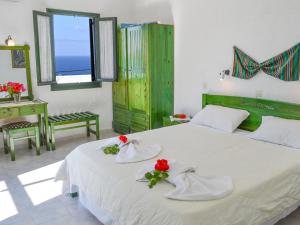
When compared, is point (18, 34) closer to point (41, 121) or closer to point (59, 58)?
point (59, 58)

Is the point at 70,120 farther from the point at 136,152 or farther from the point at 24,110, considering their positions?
the point at 136,152

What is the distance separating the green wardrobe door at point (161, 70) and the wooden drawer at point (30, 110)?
1.66 m

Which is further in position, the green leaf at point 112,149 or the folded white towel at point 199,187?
the green leaf at point 112,149

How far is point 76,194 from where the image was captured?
2996mm

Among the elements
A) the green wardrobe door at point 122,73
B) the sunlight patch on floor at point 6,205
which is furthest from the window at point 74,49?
the sunlight patch on floor at point 6,205

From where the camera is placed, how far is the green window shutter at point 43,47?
4418 mm

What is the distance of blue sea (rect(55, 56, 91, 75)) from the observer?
5168 millimetres

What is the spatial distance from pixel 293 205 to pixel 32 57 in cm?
402

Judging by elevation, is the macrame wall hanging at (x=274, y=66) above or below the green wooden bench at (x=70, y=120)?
above

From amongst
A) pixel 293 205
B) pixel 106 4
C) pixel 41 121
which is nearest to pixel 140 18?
pixel 106 4

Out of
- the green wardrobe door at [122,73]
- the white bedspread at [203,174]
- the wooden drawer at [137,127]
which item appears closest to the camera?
the white bedspread at [203,174]

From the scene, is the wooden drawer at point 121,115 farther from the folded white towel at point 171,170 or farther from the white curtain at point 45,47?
the folded white towel at point 171,170

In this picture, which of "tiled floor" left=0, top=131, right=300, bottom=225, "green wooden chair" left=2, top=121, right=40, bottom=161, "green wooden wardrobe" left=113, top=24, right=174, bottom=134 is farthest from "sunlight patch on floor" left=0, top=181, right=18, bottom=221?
"green wooden wardrobe" left=113, top=24, right=174, bottom=134

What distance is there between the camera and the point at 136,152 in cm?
265
